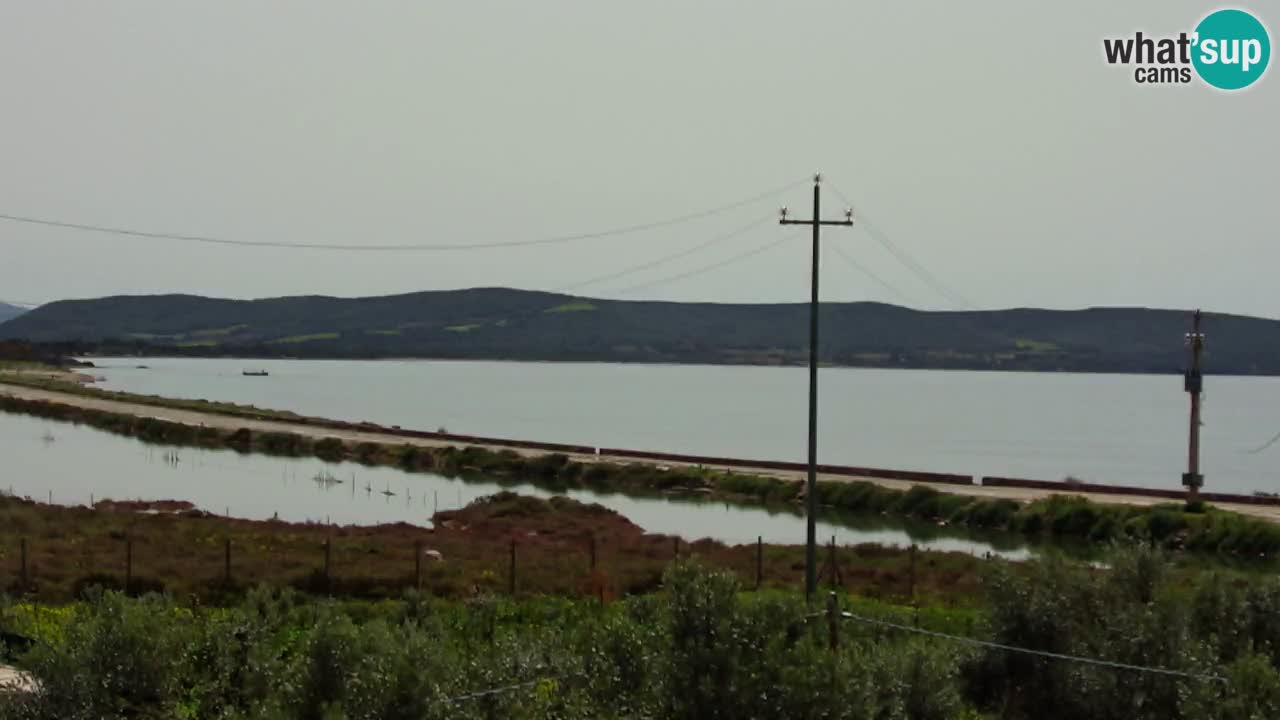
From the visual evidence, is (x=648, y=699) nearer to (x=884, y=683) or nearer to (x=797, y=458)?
(x=884, y=683)

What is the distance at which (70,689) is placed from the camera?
1616cm

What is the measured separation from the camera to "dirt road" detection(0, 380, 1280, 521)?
7194cm

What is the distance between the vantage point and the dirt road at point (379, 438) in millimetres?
71938

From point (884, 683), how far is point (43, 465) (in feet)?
266

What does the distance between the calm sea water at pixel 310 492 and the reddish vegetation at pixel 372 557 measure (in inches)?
279

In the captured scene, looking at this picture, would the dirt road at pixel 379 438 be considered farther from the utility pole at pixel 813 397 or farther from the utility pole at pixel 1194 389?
the utility pole at pixel 813 397

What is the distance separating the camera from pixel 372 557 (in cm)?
4594

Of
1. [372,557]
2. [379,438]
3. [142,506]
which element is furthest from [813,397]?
[379,438]

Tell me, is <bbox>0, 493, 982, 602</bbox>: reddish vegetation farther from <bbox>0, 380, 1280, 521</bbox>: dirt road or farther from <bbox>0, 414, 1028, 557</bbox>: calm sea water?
<bbox>0, 380, 1280, 521</bbox>: dirt road

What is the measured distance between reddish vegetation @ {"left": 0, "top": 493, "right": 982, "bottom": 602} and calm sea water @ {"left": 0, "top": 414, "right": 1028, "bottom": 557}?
7074 millimetres

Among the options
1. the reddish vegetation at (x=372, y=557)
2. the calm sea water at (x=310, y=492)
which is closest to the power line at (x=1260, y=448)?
the calm sea water at (x=310, y=492)

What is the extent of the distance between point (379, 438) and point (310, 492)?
37.7 meters

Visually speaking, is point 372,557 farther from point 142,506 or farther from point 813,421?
point 142,506

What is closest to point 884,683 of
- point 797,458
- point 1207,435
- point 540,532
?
point 540,532
